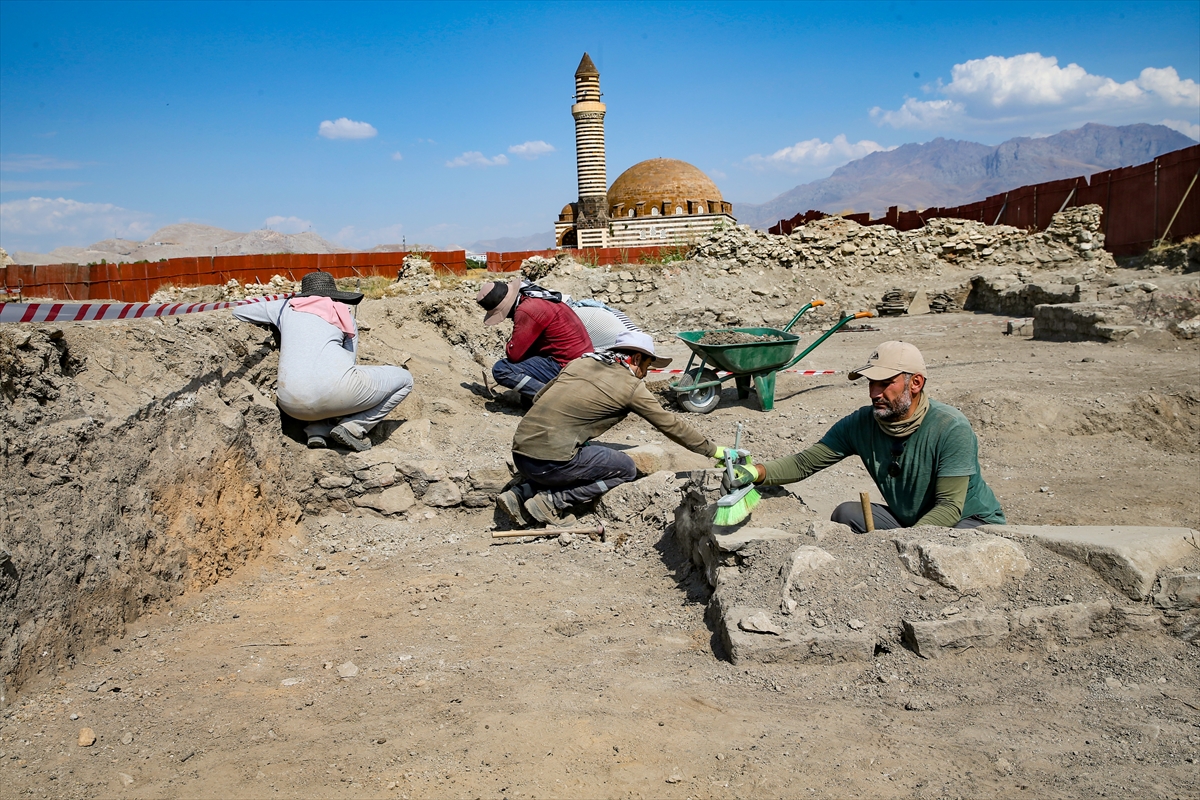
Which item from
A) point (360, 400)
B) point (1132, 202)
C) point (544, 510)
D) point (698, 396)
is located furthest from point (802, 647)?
point (1132, 202)

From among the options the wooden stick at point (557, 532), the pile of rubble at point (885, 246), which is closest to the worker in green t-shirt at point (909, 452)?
the wooden stick at point (557, 532)

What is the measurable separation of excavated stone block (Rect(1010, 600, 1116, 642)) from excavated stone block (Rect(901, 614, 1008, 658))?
9cm

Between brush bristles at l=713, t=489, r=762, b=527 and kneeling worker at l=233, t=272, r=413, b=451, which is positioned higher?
kneeling worker at l=233, t=272, r=413, b=451

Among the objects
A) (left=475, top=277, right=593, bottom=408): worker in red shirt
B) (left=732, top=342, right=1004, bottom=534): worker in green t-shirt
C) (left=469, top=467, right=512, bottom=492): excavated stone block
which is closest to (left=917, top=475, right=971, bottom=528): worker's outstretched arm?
(left=732, top=342, right=1004, bottom=534): worker in green t-shirt

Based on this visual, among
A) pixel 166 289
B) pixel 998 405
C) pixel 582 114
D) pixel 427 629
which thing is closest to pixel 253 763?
pixel 427 629

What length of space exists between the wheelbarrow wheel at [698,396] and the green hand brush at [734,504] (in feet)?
14.9

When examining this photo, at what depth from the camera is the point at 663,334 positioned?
565 inches

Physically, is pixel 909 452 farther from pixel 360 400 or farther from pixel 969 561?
pixel 360 400

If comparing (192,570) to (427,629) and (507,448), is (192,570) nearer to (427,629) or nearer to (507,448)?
(427,629)

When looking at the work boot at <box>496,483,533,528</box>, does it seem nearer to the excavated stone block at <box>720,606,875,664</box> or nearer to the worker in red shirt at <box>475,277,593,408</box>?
the worker in red shirt at <box>475,277,593,408</box>

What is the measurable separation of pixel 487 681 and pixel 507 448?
298 cm

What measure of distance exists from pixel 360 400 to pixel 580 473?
5.27 feet

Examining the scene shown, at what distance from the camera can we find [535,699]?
2.70 metres

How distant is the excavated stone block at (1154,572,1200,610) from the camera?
273 cm
